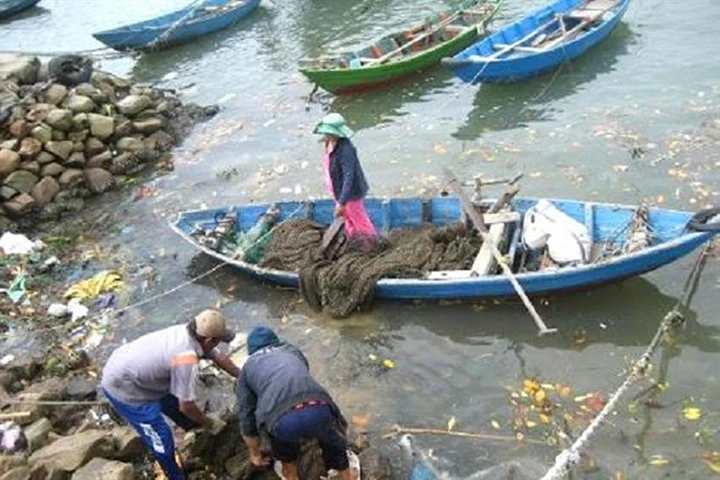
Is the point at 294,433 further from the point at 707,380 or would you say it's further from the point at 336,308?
the point at 707,380

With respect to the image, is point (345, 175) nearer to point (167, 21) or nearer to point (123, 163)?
point (123, 163)

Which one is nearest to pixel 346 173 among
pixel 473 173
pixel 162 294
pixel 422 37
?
pixel 162 294

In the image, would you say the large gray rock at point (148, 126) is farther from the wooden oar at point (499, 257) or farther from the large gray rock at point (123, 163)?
the wooden oar at point (499, 257)

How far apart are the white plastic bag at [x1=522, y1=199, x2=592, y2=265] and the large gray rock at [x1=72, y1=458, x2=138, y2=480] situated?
5.30m

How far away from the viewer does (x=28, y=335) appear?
1010 cm

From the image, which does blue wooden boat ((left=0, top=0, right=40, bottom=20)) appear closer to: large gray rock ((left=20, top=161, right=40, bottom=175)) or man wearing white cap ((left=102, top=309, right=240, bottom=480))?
large gray rock ((left=20, top=161, right=40, bottom=175))

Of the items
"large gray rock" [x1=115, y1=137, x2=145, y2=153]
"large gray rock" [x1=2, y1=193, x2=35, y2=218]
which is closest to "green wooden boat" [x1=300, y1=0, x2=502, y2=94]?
"large gray rock" [x1=115, y1=137, x2=145, y2=153]

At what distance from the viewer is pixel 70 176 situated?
14047 millimetres

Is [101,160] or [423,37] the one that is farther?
[423,37]

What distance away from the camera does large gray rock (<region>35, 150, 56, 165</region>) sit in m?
13.8

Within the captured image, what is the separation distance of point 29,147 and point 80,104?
5.50ft

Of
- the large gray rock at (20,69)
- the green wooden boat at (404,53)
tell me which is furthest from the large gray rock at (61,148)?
the green wooden boat at (404,53)

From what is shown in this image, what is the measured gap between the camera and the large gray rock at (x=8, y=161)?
43.1 feet

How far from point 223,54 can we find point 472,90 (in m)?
8.91
